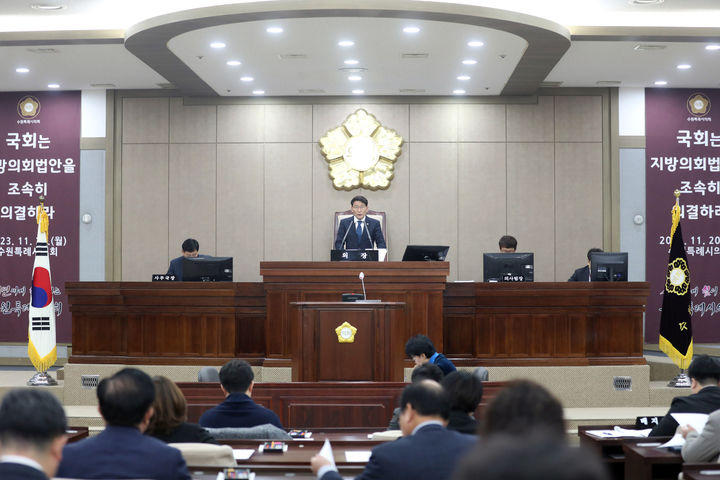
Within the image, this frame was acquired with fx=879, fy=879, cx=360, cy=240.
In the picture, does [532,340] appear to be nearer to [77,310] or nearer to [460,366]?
[460,366]

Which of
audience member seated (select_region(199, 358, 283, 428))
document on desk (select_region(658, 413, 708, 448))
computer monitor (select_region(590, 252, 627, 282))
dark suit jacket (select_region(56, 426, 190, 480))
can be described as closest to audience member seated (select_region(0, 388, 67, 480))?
dark suit jacket (select_region(56, 426, 190, 480))

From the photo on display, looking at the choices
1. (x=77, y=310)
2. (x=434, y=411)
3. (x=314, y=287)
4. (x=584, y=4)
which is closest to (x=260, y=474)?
(x=434, y=411)

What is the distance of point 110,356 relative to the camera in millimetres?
8664

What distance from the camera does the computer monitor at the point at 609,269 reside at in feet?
28.5

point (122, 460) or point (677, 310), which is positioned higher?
point (677, 310)

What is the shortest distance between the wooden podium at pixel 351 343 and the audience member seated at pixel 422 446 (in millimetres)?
4000

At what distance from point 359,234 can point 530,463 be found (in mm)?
9229

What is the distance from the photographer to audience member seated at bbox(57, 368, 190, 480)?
8.72 ft

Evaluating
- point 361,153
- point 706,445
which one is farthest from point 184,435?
point 361,153

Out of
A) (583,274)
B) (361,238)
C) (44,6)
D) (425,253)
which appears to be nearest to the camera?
(425,253)

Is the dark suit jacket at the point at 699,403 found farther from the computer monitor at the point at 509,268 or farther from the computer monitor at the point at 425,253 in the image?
the computer monitor at the point at 509,268

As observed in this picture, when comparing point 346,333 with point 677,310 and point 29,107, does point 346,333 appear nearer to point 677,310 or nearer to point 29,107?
point 677,310

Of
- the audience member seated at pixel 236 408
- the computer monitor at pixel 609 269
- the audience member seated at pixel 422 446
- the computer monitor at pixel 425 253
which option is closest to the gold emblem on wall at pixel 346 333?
the computer monitor at pixel 425 253

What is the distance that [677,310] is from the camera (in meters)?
8.77
